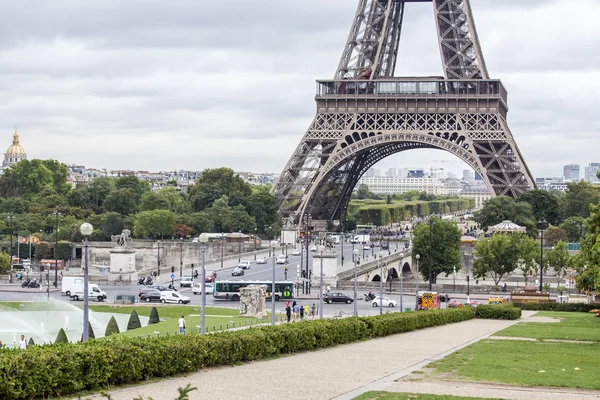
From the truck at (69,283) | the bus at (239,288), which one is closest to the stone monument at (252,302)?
the bus at (239,288)

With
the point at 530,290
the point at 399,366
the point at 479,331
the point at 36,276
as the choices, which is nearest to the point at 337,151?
the point at 36,276

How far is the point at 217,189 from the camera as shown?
473 ft

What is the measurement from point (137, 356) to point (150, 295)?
4492 centimetres

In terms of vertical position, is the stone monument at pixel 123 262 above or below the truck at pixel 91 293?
above

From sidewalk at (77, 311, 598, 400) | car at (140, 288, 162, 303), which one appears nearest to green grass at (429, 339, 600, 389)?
sidewalk at (77, 311, 598, 400)

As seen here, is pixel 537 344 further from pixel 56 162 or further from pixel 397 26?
pixel 56 162

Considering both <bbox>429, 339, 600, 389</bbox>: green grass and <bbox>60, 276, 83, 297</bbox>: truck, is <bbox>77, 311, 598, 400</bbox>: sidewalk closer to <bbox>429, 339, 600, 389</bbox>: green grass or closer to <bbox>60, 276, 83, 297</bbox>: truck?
<bbox>429, 339, 600, 389</bbox>: green grass

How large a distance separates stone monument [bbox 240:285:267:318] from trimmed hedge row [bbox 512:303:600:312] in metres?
14.6

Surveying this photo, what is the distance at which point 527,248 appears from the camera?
92312 millimetres

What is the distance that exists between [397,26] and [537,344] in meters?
89.8

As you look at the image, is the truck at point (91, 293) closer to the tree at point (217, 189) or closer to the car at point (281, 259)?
the car at point (281, 259)

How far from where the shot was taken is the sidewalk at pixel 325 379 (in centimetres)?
2261

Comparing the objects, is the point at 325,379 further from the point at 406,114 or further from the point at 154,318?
the point at 406,114

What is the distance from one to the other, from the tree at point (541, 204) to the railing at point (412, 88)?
14180mm
